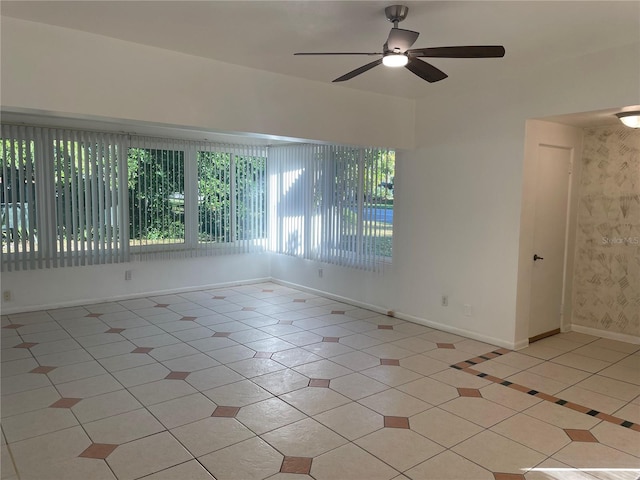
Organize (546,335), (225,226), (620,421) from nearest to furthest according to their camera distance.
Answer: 1. (620,421)
2. (546,335)
3. (225,226)

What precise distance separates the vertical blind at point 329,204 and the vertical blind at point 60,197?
2.45 m

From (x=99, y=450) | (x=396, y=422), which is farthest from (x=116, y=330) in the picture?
(x=396, y=422)

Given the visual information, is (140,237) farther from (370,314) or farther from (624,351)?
(624,351)

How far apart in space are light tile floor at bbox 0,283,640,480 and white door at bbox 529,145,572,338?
292mm

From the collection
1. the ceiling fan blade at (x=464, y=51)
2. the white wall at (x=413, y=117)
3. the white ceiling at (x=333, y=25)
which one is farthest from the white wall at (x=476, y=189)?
the ceiling fan blade at (x=464, y=51)

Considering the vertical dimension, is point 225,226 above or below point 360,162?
below

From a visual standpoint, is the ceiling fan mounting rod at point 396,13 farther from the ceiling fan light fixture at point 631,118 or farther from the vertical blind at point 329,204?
the vertical blind at point 329,204

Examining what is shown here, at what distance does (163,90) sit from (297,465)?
3.02 m

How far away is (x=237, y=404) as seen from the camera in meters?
3.38

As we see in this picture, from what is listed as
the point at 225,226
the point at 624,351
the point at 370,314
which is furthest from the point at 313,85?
the point at 624,351

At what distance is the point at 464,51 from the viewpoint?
2.71 m

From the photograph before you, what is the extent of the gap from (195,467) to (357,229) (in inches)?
160

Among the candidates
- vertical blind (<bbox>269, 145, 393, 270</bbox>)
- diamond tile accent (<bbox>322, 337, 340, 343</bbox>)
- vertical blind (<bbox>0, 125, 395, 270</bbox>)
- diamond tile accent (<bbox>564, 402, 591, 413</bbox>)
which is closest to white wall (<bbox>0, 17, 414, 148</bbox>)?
vertical blind (<bbox>269, 145, 393, 270</bbox>)

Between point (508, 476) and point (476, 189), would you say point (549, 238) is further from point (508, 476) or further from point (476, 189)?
point (508, 476)
